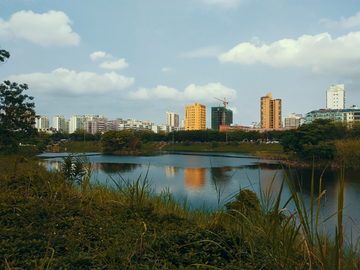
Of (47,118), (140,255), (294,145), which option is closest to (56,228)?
(140,255)

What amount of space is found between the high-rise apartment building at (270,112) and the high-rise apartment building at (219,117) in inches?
913

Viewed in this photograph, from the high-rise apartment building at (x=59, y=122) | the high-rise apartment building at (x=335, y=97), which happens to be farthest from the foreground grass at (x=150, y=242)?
the high-rise apartment building at (x=59, y=122)

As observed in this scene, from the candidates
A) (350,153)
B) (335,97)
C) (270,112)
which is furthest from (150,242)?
(270,112)

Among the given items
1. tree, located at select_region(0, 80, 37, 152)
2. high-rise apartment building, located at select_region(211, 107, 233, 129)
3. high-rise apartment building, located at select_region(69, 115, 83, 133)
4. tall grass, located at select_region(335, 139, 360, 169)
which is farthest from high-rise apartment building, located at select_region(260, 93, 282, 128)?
tree, located at select_region(0, 80, 37, 152)

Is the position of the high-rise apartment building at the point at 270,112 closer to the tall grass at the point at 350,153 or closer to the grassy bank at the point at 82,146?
the grassy bank at the point at 82,146

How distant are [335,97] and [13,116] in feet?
309

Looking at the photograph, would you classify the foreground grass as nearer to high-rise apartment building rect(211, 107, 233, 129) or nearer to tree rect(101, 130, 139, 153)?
tree rect(101, 130, 139, 153)

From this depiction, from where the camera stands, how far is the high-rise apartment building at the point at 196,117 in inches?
4422

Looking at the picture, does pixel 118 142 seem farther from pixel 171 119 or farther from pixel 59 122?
pixel 59 122

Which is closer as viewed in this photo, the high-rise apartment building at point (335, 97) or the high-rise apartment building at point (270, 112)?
the high-rise apartment building at point (335, 97)

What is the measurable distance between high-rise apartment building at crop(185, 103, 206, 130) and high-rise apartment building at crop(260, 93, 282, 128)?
25440mm

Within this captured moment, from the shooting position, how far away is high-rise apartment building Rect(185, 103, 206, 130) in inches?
4422

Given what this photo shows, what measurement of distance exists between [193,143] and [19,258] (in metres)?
57.2

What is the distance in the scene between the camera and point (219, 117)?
124 m
